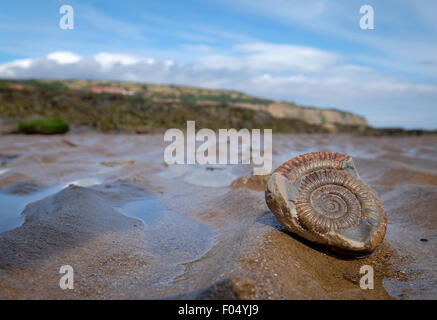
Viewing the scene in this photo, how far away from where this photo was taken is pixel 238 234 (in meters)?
3.16

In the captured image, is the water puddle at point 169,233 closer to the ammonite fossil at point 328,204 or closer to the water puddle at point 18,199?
the ammonite fossil at point 328,204

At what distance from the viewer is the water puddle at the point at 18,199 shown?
12.5 ft

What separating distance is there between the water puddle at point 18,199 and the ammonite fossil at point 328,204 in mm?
3060

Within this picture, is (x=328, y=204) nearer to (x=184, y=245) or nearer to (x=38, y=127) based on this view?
(x=184, y=245)

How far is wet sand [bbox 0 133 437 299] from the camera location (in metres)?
2.25

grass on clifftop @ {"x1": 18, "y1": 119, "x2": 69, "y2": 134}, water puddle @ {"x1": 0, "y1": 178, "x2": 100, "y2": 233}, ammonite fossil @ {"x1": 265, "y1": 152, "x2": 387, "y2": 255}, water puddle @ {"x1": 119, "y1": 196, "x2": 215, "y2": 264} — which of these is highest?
grass on clifftop @ {"x1": 18, "y1": 119, "x2": 69, "y2": 134}

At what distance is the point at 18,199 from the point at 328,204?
4.37 m

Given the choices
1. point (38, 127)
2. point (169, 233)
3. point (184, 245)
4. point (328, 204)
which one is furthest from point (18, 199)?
point (38, 127)

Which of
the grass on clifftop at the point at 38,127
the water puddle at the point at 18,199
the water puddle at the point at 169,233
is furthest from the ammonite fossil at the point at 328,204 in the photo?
the grass on clifftop at the point at 38,127

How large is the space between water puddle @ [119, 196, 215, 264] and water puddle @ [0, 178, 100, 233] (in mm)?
1269

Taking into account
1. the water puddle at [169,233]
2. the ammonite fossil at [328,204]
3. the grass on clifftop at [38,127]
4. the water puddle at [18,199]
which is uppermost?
the grass on clifftop at [38,127]

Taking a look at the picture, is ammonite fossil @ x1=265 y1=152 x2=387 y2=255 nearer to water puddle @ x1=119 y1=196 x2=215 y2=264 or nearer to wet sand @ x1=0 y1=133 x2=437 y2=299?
wet sand @ x1=0 y1=133 x2=437 y2=299

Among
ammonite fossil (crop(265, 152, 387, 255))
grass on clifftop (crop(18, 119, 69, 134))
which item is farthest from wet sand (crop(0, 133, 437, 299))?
grass on clifftop (crop(18, 119, 69, 134))
